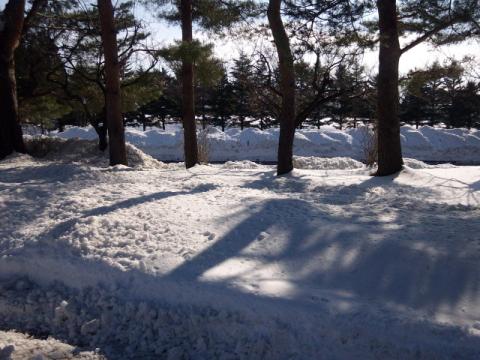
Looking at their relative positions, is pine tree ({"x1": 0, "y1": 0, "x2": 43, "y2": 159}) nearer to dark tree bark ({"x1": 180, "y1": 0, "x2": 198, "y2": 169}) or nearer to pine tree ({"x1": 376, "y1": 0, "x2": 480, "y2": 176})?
dark tree bark ({"x1": 180, "y1": 0, "x2": 198, "y2": 169})

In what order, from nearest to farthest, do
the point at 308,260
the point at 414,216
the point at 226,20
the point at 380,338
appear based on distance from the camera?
the point at 380,338, the point at 308,260, the point at 414,216, the point at 226,20

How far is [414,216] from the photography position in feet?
18.3

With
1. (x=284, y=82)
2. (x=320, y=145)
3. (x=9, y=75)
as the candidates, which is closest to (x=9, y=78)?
(x=9, y=75)

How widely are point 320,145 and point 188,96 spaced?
1561 cm

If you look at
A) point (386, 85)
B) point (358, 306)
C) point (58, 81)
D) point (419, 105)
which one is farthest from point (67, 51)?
point (419, 105)

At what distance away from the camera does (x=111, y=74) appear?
9.54 meters

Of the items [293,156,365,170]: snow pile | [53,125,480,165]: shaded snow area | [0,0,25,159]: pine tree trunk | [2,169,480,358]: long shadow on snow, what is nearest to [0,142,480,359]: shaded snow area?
[2,169,480,358]: long shadow on snow

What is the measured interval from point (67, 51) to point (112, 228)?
416 inches

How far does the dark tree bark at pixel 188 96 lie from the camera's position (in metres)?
11.2

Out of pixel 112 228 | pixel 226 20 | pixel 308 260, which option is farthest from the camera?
pixel 226 20

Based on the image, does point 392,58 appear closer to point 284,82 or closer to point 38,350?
point 284,82

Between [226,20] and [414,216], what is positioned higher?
[226,20]

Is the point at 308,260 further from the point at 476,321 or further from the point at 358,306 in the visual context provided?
the point at 476,321

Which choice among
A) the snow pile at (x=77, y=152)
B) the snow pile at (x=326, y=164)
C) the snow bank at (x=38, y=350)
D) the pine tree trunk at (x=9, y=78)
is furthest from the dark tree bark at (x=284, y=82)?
the snow bank at (x=38, y=350)
